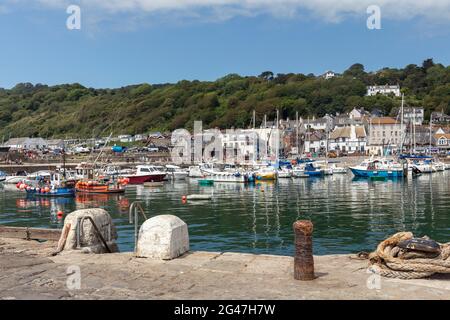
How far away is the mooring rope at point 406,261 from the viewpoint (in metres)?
7.77

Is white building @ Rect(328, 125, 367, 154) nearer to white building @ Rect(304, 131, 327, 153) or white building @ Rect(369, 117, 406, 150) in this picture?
white building @ Rect(304, 131, 327, 153)

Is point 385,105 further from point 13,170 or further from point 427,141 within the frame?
point 13,170

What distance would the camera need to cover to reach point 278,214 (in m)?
32.3

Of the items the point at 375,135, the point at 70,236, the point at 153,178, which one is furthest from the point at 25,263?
the point at 375,135

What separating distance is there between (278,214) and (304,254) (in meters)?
24.6

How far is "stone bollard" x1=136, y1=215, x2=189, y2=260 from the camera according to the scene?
960cm

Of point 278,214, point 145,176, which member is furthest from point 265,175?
point 278,214

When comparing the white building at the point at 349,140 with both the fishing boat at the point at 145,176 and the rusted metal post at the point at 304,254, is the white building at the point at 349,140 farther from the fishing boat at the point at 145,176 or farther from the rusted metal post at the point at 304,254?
the rusted metal post at the point at 304,254

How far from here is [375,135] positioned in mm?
131250

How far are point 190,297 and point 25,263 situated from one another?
442 cm

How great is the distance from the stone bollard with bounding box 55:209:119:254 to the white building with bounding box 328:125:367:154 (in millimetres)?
123752

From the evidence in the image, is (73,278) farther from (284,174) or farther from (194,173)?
(194,173)

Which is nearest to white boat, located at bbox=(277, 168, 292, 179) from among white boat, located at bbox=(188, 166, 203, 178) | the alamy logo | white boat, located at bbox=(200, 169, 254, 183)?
white boat, located at bbox=(200, 169, 254, 183)

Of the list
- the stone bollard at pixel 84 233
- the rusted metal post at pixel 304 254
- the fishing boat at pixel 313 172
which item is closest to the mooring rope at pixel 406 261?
the rusted metal post at pixel 304 254
